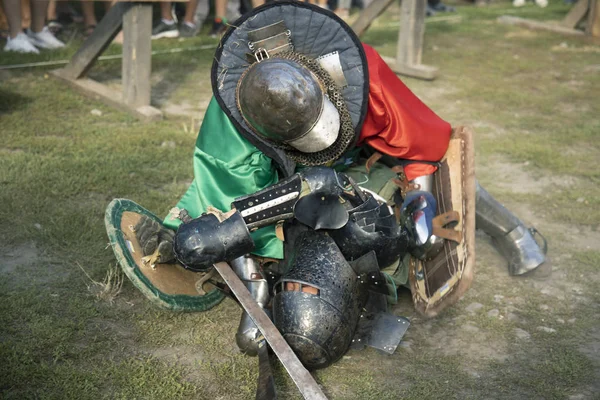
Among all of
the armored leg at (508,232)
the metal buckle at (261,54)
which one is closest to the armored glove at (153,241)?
the metal buckle at (261,54)

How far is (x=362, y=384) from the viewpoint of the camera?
279 centimetres

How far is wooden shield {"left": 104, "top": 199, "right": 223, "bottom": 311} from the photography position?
9.82 feet

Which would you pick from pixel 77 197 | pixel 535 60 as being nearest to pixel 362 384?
pixel 77 197

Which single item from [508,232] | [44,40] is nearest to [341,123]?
[508,232]

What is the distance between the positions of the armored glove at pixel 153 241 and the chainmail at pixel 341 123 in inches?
23.0

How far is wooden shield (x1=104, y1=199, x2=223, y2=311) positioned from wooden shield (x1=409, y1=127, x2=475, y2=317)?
891mm

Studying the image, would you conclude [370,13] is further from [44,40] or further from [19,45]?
[19,45]

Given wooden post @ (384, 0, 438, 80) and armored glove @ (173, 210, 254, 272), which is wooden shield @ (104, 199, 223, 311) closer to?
armored glove @ (173, 210, 254, 272)

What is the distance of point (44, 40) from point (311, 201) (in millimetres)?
4941

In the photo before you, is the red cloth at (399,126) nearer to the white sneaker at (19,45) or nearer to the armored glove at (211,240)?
the armored glove at (211,240)

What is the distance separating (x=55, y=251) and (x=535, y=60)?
232 inches

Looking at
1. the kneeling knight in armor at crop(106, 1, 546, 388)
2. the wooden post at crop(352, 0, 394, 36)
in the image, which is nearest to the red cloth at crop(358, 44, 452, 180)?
the kneeling knight in armor at crop(106, 1, 546, 388)

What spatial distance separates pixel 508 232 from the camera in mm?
3734

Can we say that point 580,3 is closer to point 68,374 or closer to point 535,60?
point 535,60
